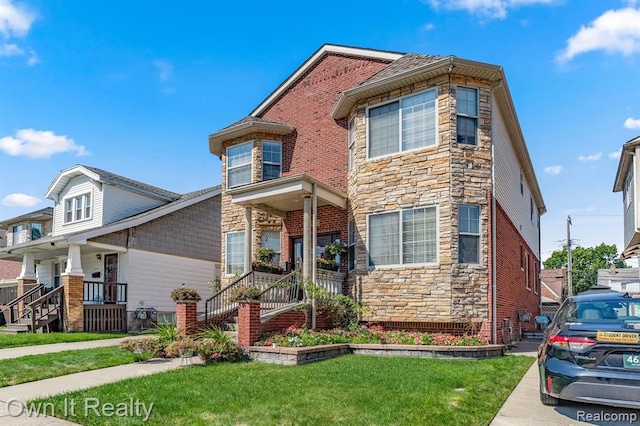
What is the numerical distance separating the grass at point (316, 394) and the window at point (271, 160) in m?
8.60

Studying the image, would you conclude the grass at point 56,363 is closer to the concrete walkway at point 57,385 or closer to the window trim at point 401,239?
the concrete walkway at point 57,385

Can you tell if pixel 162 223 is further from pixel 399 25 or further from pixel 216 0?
pixel 399 25

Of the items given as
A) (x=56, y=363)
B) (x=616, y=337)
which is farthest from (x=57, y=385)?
(x=616, y=337)

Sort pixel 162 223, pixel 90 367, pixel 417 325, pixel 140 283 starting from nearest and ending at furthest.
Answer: pixel 90 367, pixel 417 325, pixel 140 283, pixel 162 223

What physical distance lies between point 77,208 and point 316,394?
1969cm

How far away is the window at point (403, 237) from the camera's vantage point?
40.1 feet

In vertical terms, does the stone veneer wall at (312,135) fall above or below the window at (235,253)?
above

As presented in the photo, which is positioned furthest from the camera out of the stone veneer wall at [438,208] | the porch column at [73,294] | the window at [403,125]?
the porch column at [73,294]

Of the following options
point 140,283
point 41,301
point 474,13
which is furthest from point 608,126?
point 41,301

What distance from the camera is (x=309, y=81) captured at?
55.4 ft

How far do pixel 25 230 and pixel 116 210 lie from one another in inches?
397

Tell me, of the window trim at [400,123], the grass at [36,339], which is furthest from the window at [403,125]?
the grass at [36,339]

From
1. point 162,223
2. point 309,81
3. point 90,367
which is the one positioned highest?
point 309,81

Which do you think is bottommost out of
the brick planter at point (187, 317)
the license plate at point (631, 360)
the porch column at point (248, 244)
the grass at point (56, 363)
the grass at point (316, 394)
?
the grass at point (56, 363)
